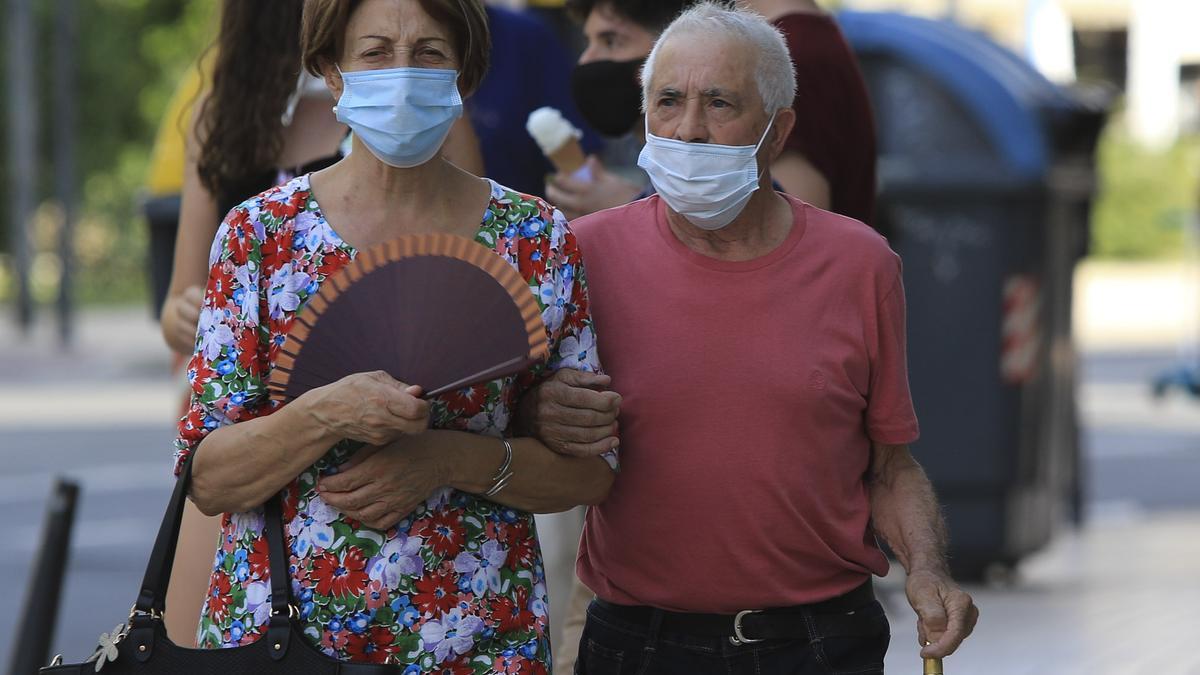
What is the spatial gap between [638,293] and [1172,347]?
23461 mm

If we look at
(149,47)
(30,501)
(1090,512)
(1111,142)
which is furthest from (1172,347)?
(149,47)

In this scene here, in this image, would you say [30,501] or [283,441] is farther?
[30,501]

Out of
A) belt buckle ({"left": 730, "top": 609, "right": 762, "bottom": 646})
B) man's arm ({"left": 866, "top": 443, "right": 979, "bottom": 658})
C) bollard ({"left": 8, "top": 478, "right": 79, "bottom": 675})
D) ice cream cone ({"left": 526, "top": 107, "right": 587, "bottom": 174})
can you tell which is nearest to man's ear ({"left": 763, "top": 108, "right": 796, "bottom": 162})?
man's arm ({"left": 866, "top": 443, "right": 979, "bottom": 658})

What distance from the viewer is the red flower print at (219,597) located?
8.78 ft

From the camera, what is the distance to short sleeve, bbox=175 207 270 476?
8.70 feet

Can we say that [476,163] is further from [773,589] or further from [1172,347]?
[1172,347]

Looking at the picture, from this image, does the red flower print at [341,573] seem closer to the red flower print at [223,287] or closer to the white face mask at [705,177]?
the red flower print at [223,287]

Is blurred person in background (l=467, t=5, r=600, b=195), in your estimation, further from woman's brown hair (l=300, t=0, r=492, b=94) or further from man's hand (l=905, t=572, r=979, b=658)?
man's hand (l=905, t=572, r=979, b=658)

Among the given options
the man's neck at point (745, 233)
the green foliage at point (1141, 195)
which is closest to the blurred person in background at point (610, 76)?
the man's neck at point (745, 233)

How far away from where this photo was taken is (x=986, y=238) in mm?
8055

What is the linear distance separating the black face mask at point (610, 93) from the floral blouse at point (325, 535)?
108cm

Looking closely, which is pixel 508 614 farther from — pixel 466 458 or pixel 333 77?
pixel 333 77

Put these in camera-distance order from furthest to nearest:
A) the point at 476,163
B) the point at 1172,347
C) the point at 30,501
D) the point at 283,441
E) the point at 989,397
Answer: the point at 1172,347 < the point at 30,501 < the point at 989,397 < the point at 476,163 < the point at 283,441

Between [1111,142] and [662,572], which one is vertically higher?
[1111,142]
